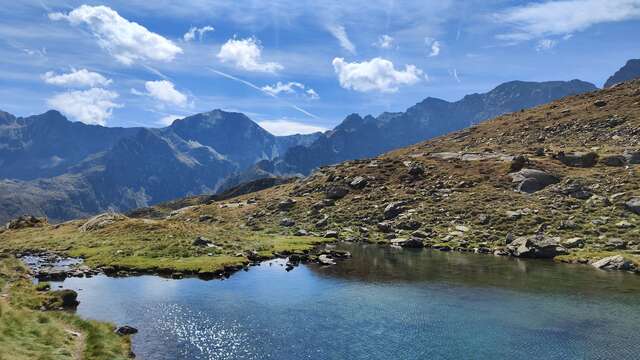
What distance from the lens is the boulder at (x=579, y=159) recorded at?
150875mm

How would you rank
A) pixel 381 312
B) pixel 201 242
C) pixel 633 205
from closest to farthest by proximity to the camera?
pixel 381 312 → pixel 201 242 → pixel 633 205

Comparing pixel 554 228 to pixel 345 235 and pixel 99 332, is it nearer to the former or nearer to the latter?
pixel 345 235

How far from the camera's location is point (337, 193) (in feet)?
563

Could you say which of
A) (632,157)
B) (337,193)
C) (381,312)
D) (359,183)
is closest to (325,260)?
(381,312)

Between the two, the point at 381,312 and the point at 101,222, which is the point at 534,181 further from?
the point at 101,222

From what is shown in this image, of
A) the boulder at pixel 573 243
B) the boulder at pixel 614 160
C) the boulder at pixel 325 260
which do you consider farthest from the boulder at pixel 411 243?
the boulder at pixel 614 160

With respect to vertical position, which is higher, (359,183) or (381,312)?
(359,183)

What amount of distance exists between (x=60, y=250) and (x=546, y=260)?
10296cm

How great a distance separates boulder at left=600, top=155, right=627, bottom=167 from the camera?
477 feet

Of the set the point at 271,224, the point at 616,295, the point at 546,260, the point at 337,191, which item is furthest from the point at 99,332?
the point at 337,191

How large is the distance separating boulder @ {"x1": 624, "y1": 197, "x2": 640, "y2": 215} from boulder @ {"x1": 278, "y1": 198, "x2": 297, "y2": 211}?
318ft

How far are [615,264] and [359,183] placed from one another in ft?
312

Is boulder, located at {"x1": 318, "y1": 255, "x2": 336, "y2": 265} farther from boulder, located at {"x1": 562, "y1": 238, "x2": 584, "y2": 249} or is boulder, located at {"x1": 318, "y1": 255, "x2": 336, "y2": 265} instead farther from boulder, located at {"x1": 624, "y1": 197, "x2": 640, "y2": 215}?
boulder, located at {"x1": 624, "y1": 197, "x2": 640, "y2": 215}

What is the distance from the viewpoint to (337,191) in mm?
172250
